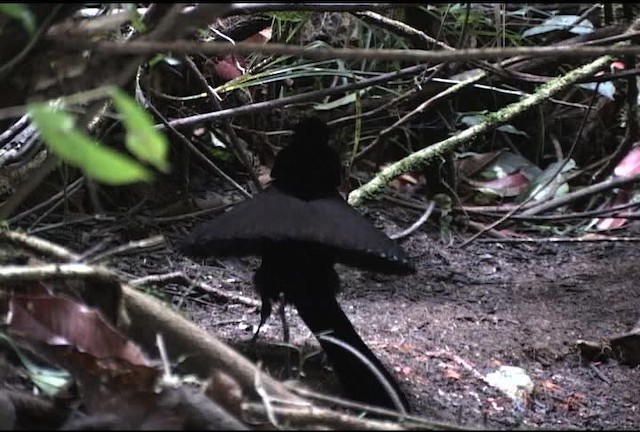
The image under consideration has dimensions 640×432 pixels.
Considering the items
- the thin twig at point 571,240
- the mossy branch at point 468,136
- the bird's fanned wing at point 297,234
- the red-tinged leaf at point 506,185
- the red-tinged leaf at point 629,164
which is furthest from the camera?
the red-tinged leaf at point 506,185

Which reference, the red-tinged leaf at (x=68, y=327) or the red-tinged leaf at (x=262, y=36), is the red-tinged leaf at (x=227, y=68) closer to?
the red-tinged leaf at (x=262, y=36)

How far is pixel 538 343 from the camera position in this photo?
190 centimetres

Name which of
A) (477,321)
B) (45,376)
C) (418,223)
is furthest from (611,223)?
(45,376)

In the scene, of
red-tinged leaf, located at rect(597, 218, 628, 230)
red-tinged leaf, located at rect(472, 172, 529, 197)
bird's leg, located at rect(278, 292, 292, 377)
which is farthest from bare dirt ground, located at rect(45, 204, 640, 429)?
red-tinged leaf, located at rect(472, 172, 529, 197)

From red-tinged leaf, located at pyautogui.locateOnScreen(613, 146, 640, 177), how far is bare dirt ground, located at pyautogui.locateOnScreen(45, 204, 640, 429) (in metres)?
0.24

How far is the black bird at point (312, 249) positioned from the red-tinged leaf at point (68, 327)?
50 cm

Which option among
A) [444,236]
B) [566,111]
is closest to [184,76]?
[444,236]

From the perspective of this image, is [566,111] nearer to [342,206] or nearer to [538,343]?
[538,343]

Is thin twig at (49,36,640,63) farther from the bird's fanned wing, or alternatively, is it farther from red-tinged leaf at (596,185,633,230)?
red-tinged leaf at (596,185,633,230)

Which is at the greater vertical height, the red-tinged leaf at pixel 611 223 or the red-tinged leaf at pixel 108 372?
the red-tinged leaf at pixel 108 372

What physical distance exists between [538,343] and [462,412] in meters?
0.48

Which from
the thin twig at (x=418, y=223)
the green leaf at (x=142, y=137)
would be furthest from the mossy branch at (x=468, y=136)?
the green leaf at (x=142, y=137)

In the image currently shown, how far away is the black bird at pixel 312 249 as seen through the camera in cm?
141

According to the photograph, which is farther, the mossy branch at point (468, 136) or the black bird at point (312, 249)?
the mossy branch at point (468, 136)
